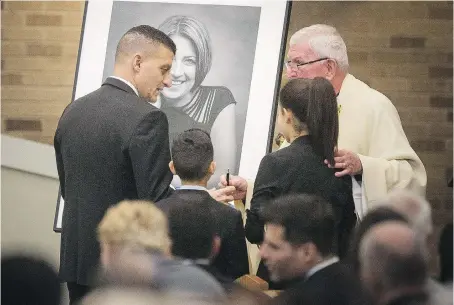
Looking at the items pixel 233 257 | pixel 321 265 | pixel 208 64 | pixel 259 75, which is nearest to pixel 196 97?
pixel 208 64

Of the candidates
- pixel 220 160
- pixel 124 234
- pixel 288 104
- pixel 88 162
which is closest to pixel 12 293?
pixel 124 234

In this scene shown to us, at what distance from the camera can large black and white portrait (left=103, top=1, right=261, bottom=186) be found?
4.40m

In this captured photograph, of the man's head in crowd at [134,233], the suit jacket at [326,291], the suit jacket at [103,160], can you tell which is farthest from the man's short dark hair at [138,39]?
the suit jacket at [326,291]

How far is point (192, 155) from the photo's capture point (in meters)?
3.71

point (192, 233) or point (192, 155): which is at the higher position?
point (192, 155)

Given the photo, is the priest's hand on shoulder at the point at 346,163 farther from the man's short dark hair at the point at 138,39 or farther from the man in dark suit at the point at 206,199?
the man's short dark hair at the point at 138,39

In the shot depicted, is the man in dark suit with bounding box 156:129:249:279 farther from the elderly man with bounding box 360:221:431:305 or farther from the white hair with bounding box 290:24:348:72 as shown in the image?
the elderly man with bounding box 360:221:431:305

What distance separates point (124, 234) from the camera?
301 centimetres

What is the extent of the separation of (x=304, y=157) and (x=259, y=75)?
0.85m

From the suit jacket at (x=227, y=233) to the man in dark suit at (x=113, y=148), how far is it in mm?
107

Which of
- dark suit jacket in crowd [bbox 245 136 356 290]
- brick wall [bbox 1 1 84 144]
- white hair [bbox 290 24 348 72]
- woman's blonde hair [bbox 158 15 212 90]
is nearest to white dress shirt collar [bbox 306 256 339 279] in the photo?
dark suit jacket in crowd [bbox 245 136 356 290]

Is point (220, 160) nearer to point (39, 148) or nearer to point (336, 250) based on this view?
point (336, 250)

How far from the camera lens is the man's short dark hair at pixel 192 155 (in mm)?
3658

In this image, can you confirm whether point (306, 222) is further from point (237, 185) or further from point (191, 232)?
point (237, 185)
